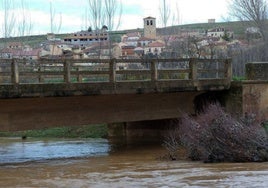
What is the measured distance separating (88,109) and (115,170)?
656 cm

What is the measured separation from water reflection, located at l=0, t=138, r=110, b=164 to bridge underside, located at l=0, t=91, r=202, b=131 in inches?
70.6

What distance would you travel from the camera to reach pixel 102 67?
2827cm

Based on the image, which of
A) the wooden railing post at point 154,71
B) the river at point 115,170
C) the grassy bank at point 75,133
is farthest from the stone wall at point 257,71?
the grassy bank at point 75,133

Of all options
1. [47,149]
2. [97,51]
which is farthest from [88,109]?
[97,51]

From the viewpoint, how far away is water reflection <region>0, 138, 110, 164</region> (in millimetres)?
25297

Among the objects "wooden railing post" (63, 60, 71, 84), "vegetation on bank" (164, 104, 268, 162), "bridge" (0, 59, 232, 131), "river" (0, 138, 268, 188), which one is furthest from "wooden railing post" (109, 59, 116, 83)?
"vegetation on bank" (164, 104, 268, 162)

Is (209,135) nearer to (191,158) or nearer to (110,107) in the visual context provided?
(191,158)

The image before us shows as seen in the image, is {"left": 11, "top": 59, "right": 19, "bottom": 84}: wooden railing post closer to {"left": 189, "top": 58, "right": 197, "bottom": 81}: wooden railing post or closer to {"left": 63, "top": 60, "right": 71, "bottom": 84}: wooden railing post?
{"left": 63, "top": 60, "right": 71, "bottom": 84}: wooden railing post

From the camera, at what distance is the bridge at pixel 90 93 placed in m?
21.6

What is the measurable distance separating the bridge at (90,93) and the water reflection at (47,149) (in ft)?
6.58

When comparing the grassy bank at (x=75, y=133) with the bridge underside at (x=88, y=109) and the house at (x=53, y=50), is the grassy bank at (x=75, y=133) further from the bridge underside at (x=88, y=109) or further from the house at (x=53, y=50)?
the house at (x=53, y=50)

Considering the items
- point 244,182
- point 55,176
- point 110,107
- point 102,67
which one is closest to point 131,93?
point 110,107

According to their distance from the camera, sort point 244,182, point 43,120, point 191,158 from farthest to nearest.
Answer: point 43,120 < point 191,158 < point 244,182

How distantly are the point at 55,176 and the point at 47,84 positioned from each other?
535 cm
